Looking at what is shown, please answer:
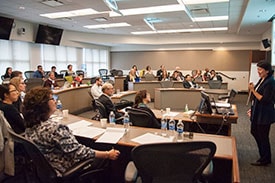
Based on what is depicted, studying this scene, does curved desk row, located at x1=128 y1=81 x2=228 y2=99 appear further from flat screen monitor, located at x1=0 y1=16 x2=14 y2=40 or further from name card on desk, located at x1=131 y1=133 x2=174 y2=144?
name card on desk, located at x1=131 y1=133 x2=174 y2=144

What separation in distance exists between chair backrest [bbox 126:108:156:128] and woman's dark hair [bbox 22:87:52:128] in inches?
57.5

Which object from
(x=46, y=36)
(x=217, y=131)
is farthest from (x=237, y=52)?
(x=217, y=131)

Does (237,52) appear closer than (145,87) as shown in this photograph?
No

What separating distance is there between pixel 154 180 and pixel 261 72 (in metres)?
2.54

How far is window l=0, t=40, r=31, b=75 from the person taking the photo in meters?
8.48

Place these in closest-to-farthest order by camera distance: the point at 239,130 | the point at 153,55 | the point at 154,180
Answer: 1. the point at 154,180
2. the point at 239,130
3. the point at 153,55

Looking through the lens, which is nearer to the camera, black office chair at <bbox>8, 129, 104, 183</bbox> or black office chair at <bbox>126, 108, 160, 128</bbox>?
black office chair at <bbox>8, 129, 104, 183</bbox>

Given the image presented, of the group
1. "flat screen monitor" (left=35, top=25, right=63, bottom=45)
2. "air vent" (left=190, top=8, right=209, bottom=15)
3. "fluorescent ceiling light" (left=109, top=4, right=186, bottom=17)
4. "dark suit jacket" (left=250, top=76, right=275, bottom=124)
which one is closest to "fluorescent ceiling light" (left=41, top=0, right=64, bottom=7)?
"fluorescent ceiling light" (left=109, top=4, right=186, bottom=17)

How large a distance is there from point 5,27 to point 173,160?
822cm

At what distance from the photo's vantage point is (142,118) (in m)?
3.23

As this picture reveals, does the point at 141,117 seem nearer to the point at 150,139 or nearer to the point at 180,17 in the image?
the point at 150,139

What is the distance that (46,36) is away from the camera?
973 cm

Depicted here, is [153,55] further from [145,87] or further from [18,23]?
[18,23]

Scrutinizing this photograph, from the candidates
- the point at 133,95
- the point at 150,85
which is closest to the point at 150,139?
the point at 133,95
